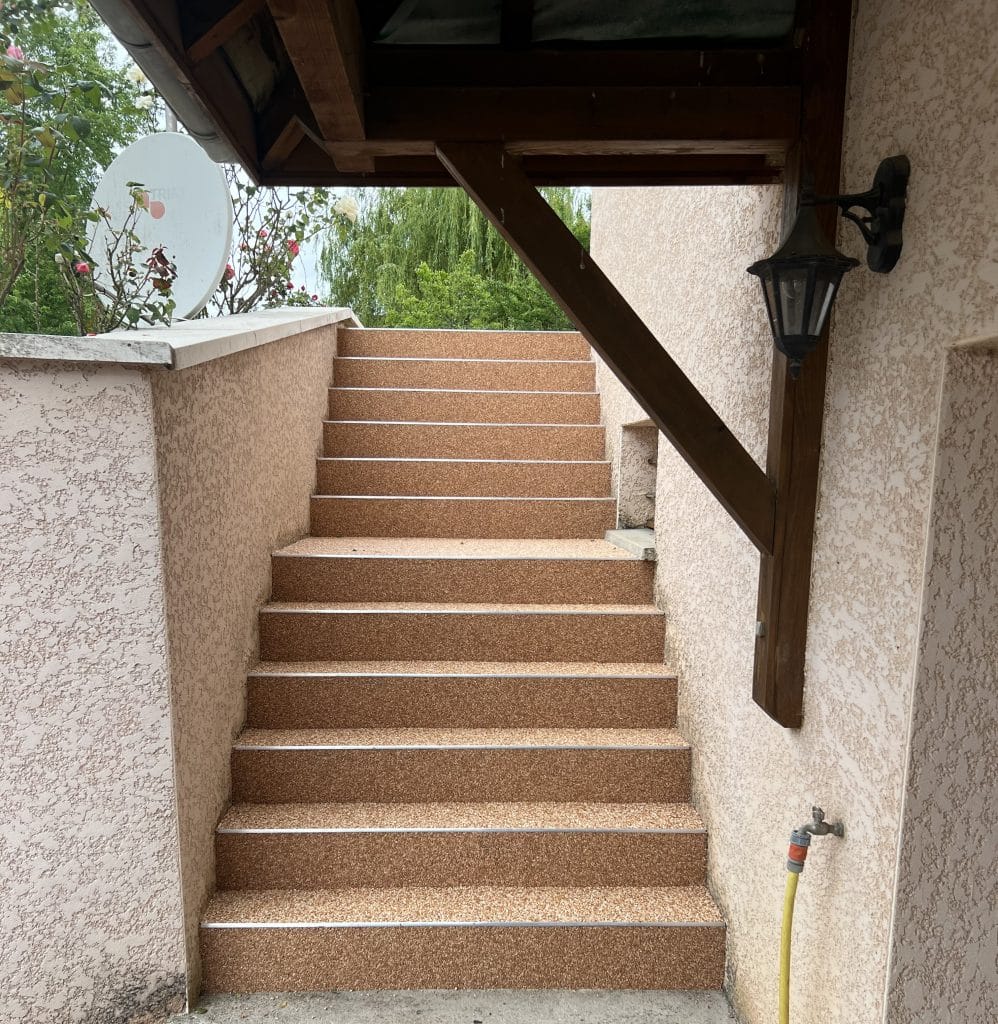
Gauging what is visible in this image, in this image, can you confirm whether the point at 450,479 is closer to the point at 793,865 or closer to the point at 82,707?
the point at 82,707

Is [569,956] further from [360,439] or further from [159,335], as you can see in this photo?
[360,439]

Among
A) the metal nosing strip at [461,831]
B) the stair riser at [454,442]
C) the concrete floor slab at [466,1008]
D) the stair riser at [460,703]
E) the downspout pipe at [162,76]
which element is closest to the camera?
the downspout pipe at [162,76]

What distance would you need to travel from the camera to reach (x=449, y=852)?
7.79 ft

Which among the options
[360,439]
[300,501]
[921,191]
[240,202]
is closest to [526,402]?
[360,439]

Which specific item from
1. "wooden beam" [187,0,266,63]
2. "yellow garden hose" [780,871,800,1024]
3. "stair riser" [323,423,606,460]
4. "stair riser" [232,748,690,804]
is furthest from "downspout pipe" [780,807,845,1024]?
"stair riser" [323,423,606,460]

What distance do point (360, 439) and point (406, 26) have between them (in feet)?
8.20

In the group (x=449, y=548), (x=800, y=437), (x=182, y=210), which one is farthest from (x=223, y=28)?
(x=449, y=548)

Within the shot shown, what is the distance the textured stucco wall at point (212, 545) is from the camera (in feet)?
6.61

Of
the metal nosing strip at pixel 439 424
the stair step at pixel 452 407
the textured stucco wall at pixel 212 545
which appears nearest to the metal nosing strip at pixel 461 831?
the textured stucco wall at pixel 212 545

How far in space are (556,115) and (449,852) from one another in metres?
2.00

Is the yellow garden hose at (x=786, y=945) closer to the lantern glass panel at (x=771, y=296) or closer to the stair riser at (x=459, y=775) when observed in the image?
the stair riser at (x=459, y=775)

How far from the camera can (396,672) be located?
8.92 ft

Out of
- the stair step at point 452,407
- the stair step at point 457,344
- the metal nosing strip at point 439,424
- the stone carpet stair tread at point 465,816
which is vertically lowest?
the stone carpet stair tread at point 465,816

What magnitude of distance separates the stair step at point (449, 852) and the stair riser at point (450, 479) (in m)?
1.73
